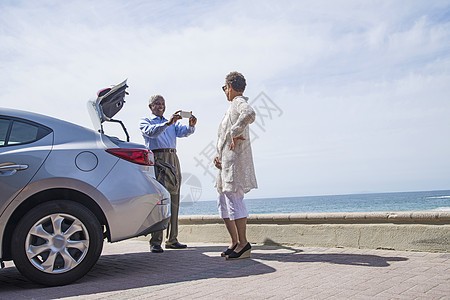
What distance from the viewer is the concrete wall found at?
507 cm

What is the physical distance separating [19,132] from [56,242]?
1.01 metres

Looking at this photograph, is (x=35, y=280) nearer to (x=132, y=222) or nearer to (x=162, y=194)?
(x=132, y=222)

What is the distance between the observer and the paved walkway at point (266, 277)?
11.6 ft

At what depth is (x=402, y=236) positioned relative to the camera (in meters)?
5.25

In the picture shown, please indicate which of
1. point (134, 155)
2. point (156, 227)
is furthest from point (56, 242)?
point (134, 155)

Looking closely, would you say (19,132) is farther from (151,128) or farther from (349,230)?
(349,230)

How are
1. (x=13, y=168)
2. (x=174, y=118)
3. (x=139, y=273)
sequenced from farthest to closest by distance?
1. (x=174, y=118)
2. (x=139, y=273)
3. (x=13, y=168)

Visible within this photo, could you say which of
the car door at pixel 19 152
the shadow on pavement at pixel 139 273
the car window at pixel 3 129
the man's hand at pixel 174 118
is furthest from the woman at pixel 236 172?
the car window at pixel 3 129

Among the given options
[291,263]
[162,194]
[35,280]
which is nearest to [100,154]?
[162,194]

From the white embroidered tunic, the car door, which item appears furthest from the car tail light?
the white embroidered tunic

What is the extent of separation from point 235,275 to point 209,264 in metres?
0.75

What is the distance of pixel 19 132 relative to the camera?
13.9 ft

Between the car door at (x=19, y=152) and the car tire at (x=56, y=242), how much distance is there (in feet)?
0.83

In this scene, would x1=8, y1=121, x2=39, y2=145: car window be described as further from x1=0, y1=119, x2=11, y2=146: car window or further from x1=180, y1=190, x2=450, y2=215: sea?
x1=180, y1=190, x2=450, y2=215: sea
